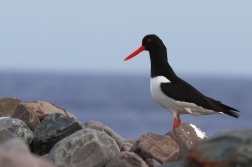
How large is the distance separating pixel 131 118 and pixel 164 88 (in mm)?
A: 34335

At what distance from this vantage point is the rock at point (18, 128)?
718 centimetres

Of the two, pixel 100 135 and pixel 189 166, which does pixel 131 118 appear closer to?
pixel 100 135

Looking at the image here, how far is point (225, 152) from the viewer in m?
3.73

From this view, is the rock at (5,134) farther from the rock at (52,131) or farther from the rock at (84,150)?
the rock at (52,131)

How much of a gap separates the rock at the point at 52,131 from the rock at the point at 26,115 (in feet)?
1.59

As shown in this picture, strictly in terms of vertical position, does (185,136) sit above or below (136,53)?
below

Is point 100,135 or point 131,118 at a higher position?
point 100,135

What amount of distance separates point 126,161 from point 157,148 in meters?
0.70

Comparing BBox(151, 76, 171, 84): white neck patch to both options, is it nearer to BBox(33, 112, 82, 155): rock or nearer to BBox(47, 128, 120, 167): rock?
BBox(33, 112, 82, 155): rock

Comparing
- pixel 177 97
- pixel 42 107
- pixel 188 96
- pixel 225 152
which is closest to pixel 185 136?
pixel 42 107

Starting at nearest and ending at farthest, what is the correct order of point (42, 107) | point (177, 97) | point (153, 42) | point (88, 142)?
point (88, 142) < point (42, 107) < point (177, 97) < point (153, 42)

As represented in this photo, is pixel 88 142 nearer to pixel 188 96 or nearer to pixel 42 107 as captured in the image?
pixel 42 107

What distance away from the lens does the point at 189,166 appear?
A: 12.6 ft

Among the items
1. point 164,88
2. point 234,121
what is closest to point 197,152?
point 164,88
